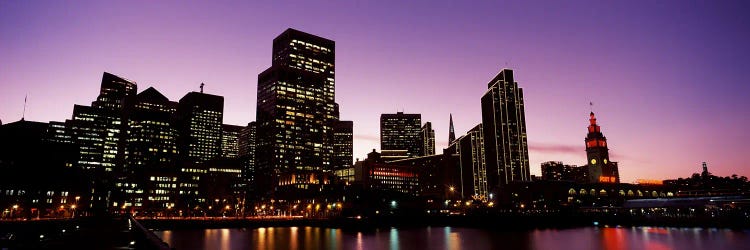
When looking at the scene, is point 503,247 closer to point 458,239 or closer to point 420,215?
point 458,239

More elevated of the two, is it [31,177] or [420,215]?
[31,177]

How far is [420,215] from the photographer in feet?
604

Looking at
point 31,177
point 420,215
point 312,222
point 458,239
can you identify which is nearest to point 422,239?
point 458,239

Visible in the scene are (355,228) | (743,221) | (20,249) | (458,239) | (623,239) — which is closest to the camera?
(20,249)

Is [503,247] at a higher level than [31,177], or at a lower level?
lower

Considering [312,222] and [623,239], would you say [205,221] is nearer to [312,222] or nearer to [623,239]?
[312,222]

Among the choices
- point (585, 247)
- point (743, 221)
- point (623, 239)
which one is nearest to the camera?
point (585, 247)

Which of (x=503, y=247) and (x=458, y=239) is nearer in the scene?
(x=503, y=247)

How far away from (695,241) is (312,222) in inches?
4152

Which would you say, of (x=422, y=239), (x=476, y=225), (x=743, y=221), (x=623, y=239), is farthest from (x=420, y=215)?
(x=743, y=221)

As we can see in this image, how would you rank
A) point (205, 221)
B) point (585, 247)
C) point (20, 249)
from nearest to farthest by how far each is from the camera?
1. point (20, 249)
2. point (585, 247)
3. point (205, 221)

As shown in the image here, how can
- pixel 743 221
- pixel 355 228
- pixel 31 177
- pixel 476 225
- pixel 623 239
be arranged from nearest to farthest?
pixel 623 239
pixel 743 221
pixel 355 228
pixel 476 225
pixel 31 177

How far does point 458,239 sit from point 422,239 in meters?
8.56

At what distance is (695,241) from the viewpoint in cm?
10044
